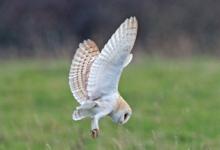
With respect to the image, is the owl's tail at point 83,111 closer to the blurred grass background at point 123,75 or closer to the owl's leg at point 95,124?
the owl's leg at point 95,124

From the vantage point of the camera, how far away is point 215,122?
9.46 meters

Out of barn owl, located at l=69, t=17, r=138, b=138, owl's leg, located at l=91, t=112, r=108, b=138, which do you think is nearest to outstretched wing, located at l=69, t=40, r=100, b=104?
barn owl, located at l=69, t=17, r=138, b=138

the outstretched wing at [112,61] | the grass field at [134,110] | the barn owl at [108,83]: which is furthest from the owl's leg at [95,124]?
the grass field at [134,110]

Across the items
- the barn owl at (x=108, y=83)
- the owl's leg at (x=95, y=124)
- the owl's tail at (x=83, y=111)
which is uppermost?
the barn owl at (x=108, y=83)

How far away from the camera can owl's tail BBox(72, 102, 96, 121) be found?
4734 millimetres

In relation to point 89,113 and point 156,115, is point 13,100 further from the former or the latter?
point 89,113

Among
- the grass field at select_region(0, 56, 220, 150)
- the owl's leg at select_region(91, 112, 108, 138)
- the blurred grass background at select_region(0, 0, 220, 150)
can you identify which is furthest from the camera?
the blurred grass background at select_region(0, 0, 220, 150)

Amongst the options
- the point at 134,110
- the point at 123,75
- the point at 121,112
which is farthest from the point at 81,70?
the point at 123,75

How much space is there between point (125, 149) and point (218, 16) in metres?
16.7

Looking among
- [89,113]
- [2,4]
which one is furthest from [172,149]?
[2,4]

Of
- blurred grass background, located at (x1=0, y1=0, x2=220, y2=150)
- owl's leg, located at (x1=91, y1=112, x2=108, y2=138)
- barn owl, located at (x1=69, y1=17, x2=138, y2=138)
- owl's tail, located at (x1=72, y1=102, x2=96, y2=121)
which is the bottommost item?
owl's leg, located at (x1=91, y1=112, x2=108, y2=138)

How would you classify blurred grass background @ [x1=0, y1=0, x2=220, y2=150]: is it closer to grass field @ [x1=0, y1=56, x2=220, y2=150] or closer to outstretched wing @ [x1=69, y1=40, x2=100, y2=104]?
grass field @ [x1=0, y1=56, x2=220, y2=150]

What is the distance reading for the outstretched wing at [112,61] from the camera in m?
4.68

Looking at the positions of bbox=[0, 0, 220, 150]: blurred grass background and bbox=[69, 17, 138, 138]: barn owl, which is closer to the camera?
bbox=[69, 17, 138, 138]: barn owl
